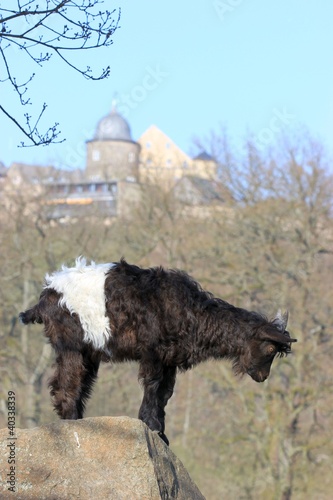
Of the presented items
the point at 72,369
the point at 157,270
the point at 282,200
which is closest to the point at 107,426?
the point at 72,369

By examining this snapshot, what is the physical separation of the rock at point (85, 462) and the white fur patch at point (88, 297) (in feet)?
3.33

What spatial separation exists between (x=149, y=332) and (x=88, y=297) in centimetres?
67

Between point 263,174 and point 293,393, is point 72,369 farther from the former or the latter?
point 263,174

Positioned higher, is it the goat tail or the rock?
the goat tail

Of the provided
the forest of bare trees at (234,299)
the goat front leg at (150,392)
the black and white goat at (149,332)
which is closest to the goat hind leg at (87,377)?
Answer: the black and white goat at (149,332)

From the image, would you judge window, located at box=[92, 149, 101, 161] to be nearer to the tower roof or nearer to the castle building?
the castle building

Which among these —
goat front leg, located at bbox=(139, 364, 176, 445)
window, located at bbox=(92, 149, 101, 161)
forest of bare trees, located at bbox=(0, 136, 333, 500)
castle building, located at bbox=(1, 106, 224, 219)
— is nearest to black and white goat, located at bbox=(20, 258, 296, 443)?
goat front leg, located at bbox=(139, 364, 176, 445)

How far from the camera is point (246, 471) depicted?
3023cm

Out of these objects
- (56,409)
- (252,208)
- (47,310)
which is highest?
(252,208)

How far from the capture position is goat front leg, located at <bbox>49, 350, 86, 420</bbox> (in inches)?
333

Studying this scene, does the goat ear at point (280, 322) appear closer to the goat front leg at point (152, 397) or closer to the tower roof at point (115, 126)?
the goat front leg at point (152, 397)

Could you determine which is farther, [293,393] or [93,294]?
[293,393]

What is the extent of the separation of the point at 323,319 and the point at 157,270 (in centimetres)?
2291

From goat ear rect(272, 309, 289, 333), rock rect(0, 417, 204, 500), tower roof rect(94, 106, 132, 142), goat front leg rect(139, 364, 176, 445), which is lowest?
rock rect(0, 417, 204, 500)
